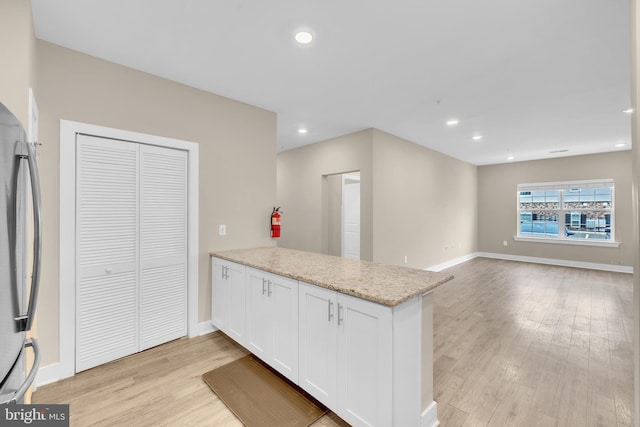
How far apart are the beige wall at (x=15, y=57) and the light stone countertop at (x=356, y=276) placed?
181cm

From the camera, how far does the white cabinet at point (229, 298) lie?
2.57 meters

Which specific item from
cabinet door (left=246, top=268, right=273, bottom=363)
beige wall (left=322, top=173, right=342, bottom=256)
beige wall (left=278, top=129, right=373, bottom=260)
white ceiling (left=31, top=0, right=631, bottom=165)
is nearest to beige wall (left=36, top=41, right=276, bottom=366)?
white ceiling (left=31, top=0, right=631, bottom=165)

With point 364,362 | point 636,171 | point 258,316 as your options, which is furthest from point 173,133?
point 636,171

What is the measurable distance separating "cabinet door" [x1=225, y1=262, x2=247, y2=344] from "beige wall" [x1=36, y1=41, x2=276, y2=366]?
462 millimetres

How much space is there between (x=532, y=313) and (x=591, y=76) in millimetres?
2918

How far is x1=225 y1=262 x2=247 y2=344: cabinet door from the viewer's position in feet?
8.36

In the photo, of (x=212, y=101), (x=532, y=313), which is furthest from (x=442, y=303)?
(x=212, y=101)

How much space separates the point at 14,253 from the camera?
3.33ft

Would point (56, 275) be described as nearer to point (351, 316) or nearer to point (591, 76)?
point (351, 316)

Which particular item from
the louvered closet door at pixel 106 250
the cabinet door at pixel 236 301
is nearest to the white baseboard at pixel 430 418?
the cabinet door at pixel 236 301

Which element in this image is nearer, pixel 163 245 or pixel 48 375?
pixel 48 375

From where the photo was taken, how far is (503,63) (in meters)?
2.53

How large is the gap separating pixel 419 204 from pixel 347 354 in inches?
180

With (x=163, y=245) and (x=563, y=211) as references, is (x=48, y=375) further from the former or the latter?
(x=563, y=211)
